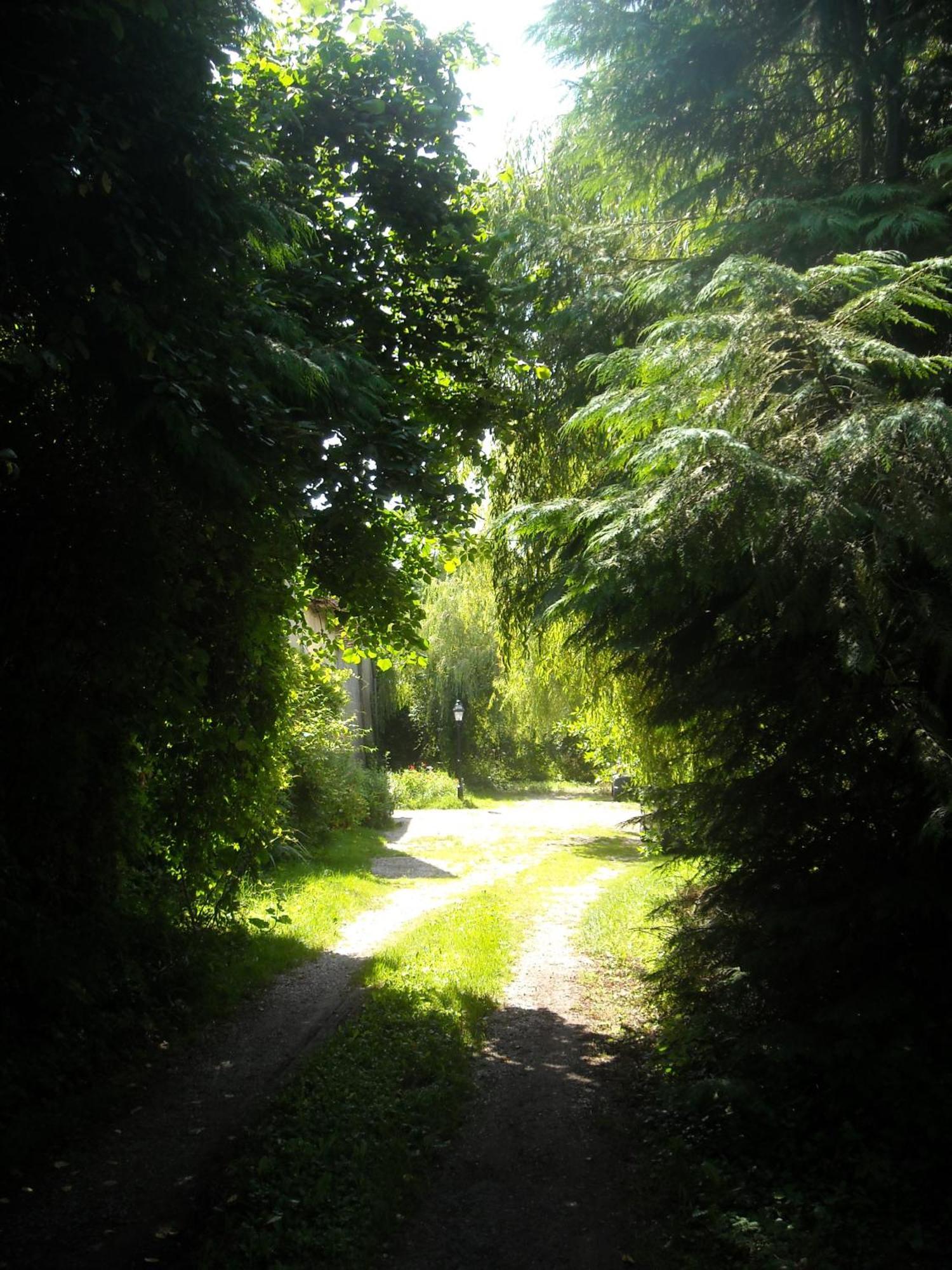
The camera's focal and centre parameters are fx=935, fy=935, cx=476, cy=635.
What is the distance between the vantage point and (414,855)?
17438 mm

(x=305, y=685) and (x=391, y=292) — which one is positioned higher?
(x=391, y=292)

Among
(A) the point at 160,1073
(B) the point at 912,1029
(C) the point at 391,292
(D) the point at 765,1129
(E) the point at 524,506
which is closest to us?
(B) the point at 912,1029

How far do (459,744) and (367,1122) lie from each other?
78.4ft

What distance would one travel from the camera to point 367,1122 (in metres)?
5.36

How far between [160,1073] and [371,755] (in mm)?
22052

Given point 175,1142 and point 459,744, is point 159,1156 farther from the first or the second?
point 459,744

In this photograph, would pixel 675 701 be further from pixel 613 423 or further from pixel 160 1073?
pixel 160 1073

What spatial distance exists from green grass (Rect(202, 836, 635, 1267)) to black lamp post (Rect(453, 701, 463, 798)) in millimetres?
18282

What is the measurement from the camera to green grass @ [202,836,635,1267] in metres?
4.17

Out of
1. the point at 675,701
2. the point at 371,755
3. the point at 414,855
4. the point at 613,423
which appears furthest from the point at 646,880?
the point at 371,755

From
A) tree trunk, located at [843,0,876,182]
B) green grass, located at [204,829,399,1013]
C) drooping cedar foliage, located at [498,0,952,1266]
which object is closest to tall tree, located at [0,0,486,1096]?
green grass, located at [204,829,399,1013]

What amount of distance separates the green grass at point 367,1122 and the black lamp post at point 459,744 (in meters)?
18.3

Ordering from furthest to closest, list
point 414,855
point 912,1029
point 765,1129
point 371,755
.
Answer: point 371,755 → point 414,855 → point 765,1129 → point 912,1029

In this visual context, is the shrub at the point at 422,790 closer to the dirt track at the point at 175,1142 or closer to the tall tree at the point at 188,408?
the dirt track at the point at 175,1142
